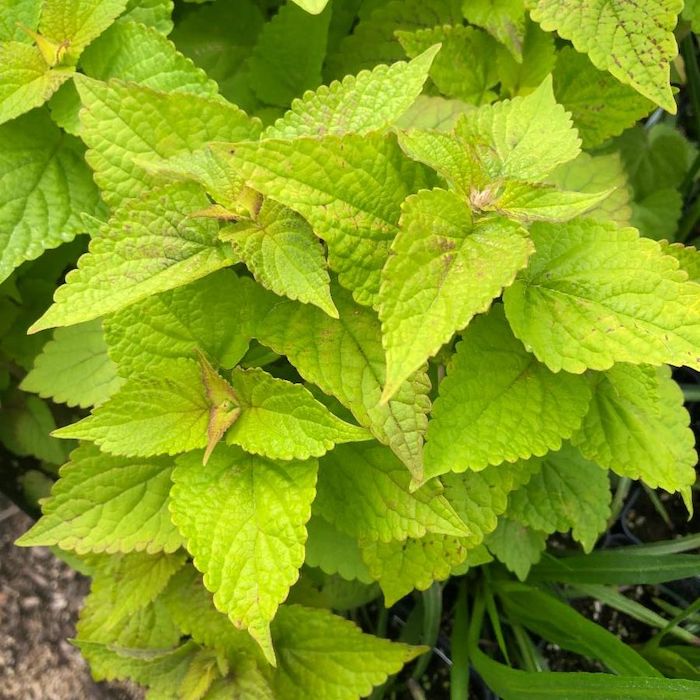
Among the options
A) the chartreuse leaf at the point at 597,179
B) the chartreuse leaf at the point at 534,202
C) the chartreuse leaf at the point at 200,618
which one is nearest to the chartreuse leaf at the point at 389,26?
the chartreuse leaf at the point at 597,179

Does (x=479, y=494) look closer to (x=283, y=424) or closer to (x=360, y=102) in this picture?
(x=283, y=424)

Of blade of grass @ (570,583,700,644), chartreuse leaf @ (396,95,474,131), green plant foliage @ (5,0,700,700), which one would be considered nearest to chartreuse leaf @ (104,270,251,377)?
green plant foliage @ (5,0,700,700)

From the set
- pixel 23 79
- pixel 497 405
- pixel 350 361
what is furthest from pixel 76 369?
pixel 497 405

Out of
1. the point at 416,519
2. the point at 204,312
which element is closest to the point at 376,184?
the point at 204,312

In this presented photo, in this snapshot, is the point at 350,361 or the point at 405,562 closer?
the point at 350,361

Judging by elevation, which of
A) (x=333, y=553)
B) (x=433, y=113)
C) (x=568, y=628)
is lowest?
(x=568, y=628)

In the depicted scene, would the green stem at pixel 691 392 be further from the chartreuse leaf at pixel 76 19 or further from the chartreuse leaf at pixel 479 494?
the chartreuse leaf at pixel 76 19
